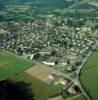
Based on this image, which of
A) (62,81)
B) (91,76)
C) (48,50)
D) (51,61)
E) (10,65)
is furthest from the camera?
(48,50)

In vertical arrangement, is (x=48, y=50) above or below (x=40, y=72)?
below

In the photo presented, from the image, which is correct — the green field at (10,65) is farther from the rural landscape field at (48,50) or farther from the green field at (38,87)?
the green field at (38,87)

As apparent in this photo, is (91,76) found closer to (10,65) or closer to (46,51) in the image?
(46,51)

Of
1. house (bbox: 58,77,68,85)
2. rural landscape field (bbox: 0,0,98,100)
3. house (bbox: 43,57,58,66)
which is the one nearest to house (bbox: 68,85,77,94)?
rural landscape field (bbox: 0,0,98,100)

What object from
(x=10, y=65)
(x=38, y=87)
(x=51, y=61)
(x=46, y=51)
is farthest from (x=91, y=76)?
(x=10, y=65)

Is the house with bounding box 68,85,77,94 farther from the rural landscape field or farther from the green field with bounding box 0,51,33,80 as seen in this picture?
the green field with bounding box 0,51,33,80

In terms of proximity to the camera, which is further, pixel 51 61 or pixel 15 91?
pixel 51 61

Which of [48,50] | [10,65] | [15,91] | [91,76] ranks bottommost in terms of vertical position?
[91,76]

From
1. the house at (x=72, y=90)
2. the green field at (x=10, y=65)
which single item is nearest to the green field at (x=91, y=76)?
the house at (x=72, y=90)
